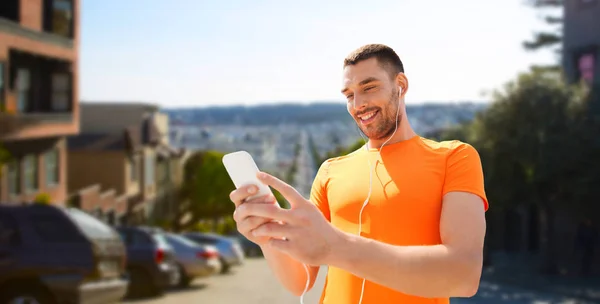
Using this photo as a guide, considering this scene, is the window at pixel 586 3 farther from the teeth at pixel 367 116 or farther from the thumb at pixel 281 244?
the thumb at pixel 281 244

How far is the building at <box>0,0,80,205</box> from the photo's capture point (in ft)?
76.8

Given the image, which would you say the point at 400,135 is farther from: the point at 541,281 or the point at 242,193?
the point at 541,281

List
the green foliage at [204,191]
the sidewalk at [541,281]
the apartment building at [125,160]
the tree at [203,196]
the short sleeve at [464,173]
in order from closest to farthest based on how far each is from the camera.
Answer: the short sleeve at [464,173] → the sidewalk at [541,281] → the apartment building at [125,160] → the tree at [203,196] → the green foliage at [204,191]

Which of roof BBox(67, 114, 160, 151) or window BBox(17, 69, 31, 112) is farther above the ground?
window BBox(17, 69, 31, 112)

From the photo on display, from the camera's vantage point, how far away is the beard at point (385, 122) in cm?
209

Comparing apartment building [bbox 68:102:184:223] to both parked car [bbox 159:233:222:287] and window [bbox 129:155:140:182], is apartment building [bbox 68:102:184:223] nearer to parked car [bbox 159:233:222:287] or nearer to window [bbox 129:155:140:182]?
window [bbox 129:155:140:182]

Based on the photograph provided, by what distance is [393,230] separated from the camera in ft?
6.47

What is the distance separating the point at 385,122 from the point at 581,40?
23.4 metres

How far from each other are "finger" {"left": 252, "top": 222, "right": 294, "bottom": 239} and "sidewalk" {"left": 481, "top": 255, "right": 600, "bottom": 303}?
15.6 meters

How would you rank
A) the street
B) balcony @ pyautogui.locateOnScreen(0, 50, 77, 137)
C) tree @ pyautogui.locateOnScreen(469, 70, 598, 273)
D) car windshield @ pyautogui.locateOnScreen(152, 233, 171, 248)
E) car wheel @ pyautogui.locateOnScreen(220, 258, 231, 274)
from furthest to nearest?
1. balcony @ pyautogui.locateOnScreen(0, 50, 77, 137)
2. car wheel @ pyautogui.locateOnScreen(220, 258, 231, 274)
3. tree @ pyautogui.locateOnScreen(469, 70, 598, 273)
4. car windshield @ pyautogui.locateOnScreen(152, 233, 171, 248)
5. the street

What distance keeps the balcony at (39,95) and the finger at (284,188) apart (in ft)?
74.6

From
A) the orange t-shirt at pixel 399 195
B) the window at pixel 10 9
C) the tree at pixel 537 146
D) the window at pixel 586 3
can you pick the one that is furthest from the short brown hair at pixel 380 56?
the window at pixel 10 9

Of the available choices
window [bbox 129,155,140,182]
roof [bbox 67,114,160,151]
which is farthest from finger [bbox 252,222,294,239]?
window [bbox 129,155,140,182]

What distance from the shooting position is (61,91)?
2803 centimetres
